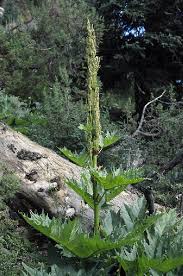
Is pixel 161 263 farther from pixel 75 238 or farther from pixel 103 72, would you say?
pixel 103 72

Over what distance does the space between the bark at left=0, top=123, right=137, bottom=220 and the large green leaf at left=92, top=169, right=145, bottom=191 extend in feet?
4.60

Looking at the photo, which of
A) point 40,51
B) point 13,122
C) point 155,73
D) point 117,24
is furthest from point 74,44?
point 13,122

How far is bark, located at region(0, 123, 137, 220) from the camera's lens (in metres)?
4.83

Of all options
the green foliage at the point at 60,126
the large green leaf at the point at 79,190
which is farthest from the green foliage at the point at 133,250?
the green foliage at the point at 60,126

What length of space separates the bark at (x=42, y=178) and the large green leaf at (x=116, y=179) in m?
1.40

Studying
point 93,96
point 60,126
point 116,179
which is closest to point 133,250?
point 116,179

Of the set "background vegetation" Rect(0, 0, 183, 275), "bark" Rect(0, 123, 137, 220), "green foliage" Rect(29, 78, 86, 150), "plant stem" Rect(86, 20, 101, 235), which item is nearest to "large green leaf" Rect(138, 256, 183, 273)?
"plant stem" Rect(86, 20, 101, 235)

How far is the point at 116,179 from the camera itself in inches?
125

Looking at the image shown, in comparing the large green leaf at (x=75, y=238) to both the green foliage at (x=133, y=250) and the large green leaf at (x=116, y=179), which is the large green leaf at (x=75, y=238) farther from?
the large green leaf at (x=116, y=179)

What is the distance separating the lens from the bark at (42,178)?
4828 mm

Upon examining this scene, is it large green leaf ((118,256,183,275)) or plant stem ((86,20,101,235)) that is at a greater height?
plant stem ((86,20,101,235))

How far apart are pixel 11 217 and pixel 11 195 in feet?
1.25

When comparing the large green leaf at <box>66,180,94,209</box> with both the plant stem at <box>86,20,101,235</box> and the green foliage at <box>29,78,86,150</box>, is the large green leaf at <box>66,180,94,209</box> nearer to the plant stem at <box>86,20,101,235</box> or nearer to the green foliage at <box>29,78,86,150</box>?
the plant stem at <box>86,20,101,235</box>

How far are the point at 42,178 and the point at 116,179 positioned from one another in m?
1.99
